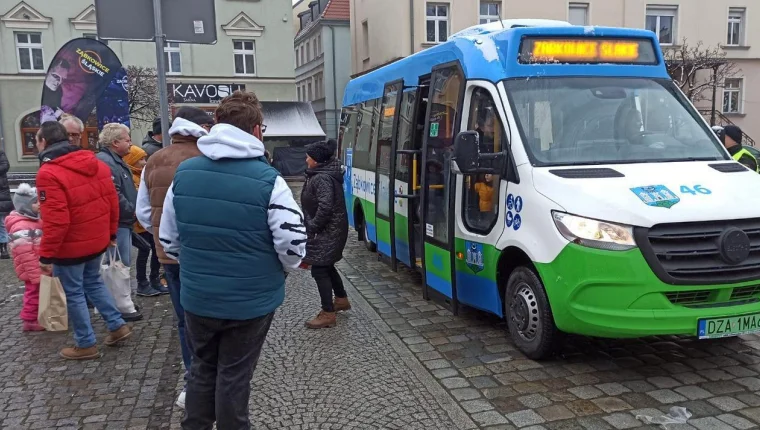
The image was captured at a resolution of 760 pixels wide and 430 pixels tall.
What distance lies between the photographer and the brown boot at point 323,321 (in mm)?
5797

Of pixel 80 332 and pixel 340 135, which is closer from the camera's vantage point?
pixel 80 332

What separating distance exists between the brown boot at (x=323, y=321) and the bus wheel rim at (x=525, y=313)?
1.78m

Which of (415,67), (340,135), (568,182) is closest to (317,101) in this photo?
(340,135)

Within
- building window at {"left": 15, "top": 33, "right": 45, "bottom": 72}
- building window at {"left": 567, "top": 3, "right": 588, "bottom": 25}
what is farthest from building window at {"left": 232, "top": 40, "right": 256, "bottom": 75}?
building window at {"left": 567, "top": 3, "right": 588, "bottom": 25}

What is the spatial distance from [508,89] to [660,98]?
4.46 feet

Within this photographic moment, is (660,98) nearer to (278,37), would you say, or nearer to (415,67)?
(415,67)

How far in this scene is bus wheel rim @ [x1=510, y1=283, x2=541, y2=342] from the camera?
469 centimetres

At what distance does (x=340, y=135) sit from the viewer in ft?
36.5

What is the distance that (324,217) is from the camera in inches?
224

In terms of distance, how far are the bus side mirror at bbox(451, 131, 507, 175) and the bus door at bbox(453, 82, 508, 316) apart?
0.10m

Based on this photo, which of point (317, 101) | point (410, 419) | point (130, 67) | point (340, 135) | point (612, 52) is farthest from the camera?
point (317, 101)

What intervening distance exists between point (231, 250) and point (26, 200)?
4177 millimetres

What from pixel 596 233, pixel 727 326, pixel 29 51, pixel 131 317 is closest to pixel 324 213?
pixel 131 317

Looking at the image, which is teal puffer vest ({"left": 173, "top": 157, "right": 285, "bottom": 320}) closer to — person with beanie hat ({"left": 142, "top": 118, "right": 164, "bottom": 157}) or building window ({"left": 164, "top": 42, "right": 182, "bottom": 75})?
person with beanie hat ({"left": 142, "top": 118, "right": 164, "bottom": 157})
